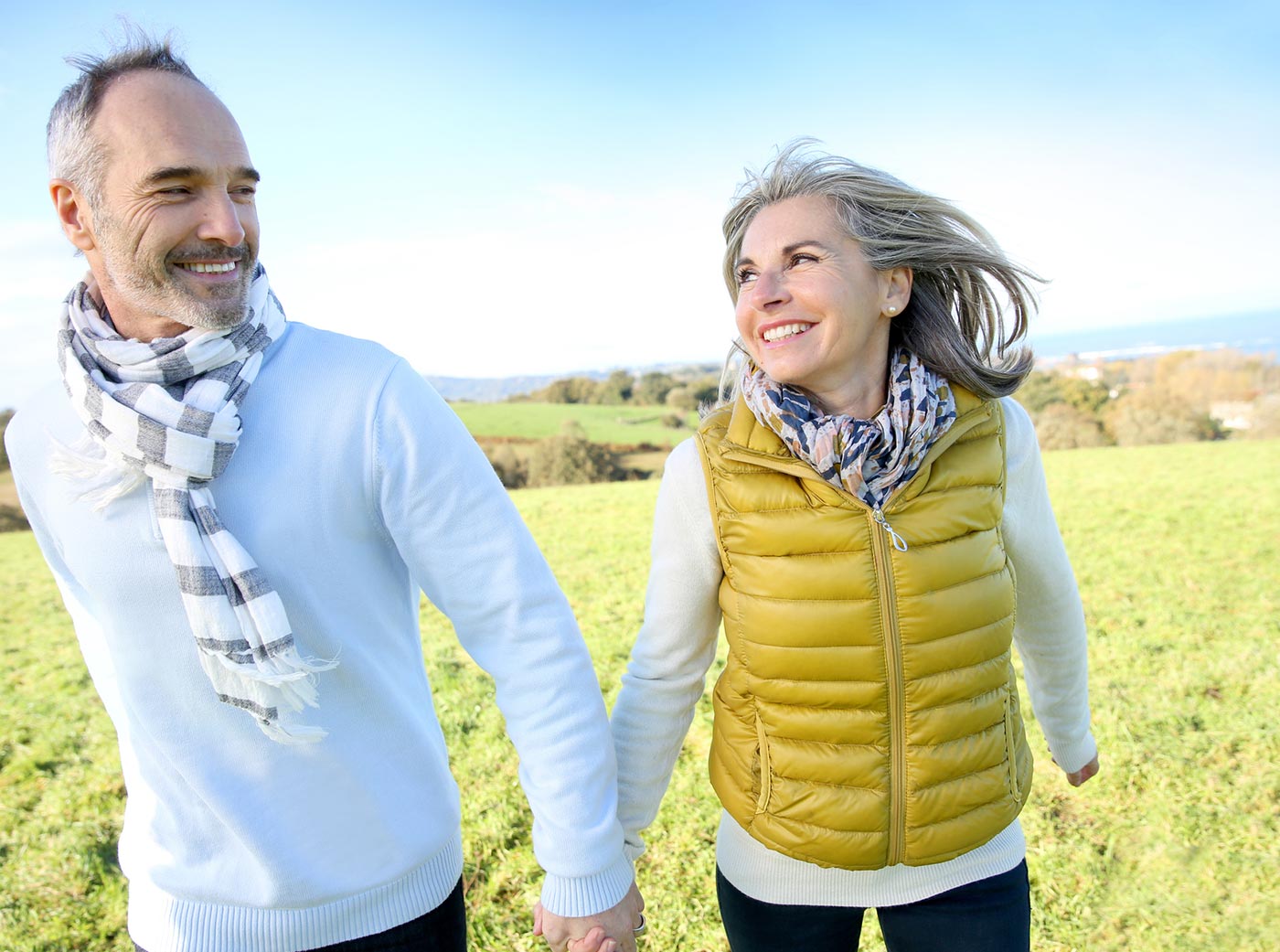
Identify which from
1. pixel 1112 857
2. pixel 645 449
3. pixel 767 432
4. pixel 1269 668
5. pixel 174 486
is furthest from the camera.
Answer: pixel 645 449

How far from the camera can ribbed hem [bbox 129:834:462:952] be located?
1590mm

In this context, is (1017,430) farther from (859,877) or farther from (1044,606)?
(859,877)

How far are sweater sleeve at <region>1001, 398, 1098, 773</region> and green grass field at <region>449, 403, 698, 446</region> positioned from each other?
509 inches

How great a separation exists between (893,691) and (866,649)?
10cm

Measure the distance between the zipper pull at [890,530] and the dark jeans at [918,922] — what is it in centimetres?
74

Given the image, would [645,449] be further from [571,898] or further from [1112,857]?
[571,898]

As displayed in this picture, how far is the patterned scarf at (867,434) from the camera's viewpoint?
168 centimetres

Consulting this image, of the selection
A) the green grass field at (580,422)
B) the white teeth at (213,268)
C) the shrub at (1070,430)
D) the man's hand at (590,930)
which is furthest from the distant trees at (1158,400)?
the white teeth at (213,268)

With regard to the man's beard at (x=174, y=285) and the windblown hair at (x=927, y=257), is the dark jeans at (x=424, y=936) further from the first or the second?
the windblown hair at (x=927, y=257)

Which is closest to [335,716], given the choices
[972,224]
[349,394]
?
[349,394]

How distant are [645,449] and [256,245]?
45.9 ft

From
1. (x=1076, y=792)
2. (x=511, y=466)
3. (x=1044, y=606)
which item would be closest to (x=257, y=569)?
(x=1044, y=606)

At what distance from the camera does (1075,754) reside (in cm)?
218

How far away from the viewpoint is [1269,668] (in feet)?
16.5
